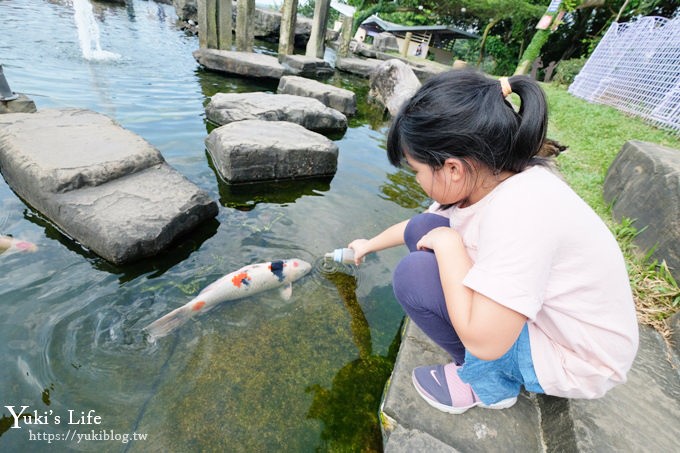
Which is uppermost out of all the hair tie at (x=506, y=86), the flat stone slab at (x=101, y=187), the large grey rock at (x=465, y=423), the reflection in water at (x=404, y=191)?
the hair tie at (x=506, y=86)

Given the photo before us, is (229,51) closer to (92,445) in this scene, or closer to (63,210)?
(63,210)

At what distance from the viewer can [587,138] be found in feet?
19.2

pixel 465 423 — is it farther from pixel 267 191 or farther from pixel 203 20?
pixel 203 20

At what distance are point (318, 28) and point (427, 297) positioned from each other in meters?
11.1

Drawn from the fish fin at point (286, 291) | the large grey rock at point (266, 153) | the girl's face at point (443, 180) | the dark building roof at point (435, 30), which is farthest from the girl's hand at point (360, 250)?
the dark building roof at point (435, 30)

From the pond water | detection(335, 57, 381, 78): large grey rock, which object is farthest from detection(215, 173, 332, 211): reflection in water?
detection(335, 57, 381, 78): large grey rock

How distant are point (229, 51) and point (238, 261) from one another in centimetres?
791

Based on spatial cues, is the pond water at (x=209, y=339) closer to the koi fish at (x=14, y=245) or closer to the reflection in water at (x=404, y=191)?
the koi fish at (x=14, y=245)

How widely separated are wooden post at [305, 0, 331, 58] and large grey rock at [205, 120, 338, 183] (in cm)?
747

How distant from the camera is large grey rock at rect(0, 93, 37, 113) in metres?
3.96

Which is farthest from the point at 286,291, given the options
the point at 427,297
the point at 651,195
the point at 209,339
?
the point at 651,195

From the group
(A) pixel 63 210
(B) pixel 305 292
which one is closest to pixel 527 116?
(B) pixel 305 292

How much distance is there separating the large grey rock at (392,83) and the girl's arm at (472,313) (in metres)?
7.24

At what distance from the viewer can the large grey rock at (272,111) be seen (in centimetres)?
511
